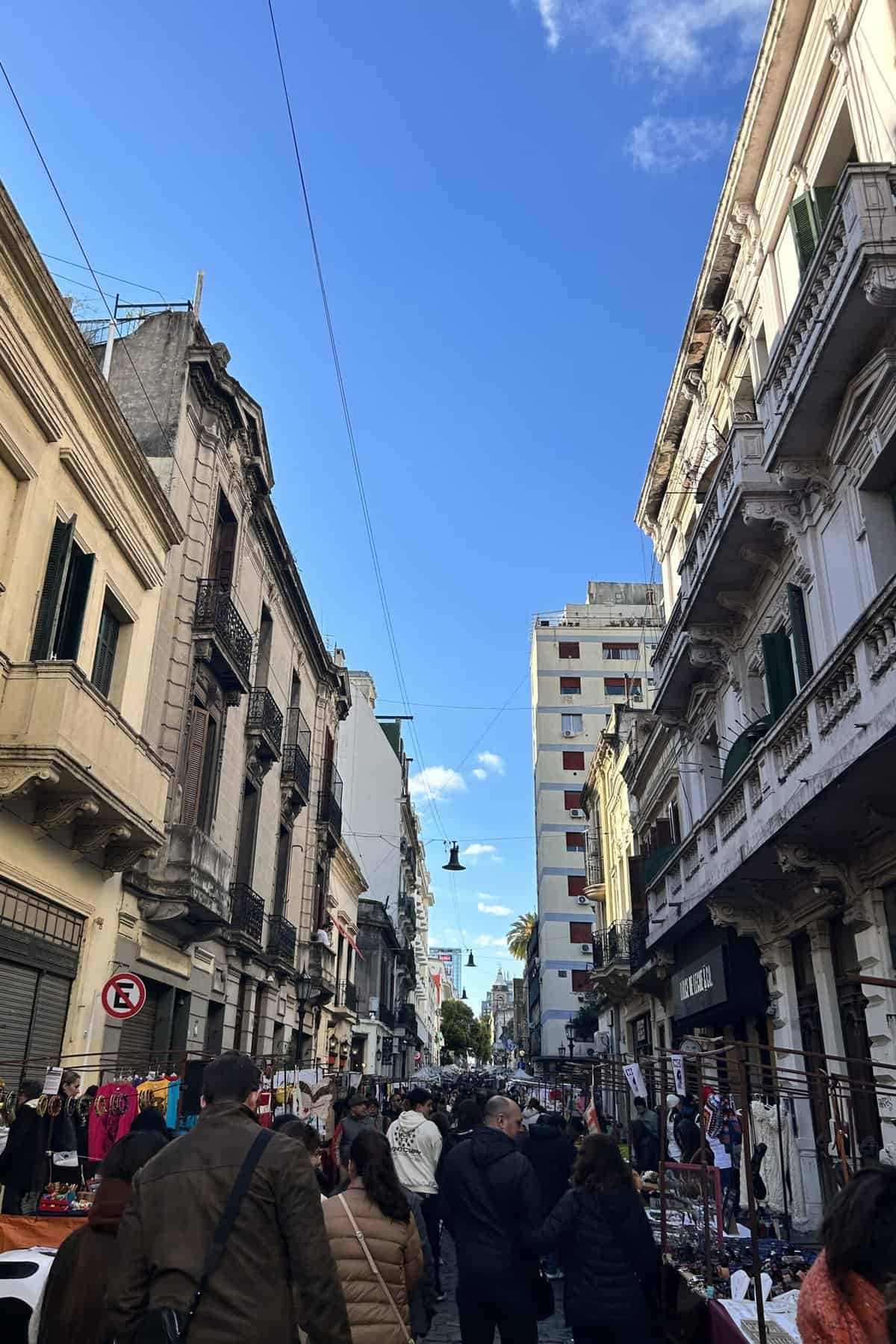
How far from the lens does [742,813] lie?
44.8 ft

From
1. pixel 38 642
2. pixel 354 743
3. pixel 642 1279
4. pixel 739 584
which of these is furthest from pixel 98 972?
pixel 354 743

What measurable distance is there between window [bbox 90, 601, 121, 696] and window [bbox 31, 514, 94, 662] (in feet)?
3.89

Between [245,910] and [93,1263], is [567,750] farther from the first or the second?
[93,1263]

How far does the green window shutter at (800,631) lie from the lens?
42.9 feet

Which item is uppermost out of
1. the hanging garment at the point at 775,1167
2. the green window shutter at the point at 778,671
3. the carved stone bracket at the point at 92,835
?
the green window shutter at the point at 778,671

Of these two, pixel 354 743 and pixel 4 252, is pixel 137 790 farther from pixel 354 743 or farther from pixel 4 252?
pixel 354 743

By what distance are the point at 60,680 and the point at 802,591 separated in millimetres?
9652

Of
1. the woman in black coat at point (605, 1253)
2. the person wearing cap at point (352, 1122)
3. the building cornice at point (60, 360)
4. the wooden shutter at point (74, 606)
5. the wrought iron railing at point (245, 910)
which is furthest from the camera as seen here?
the wrought iron railing at point (245, 910)

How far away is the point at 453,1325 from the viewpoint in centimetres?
862

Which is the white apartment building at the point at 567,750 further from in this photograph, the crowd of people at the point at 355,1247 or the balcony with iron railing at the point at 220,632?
the crowd of people at the point at 355,1247

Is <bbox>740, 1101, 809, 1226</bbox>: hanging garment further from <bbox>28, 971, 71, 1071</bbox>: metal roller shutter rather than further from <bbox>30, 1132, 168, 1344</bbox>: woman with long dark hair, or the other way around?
<bbox>30, 1132, 168, 1344</bbox>: woman with long dark hair

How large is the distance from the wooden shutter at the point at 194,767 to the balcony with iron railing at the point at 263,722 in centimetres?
329

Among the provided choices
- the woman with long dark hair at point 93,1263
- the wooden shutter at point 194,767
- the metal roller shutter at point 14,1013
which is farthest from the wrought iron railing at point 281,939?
the woman with long dark hair at point 93,1263

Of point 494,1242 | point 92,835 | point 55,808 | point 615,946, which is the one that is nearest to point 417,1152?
point 494,1242
